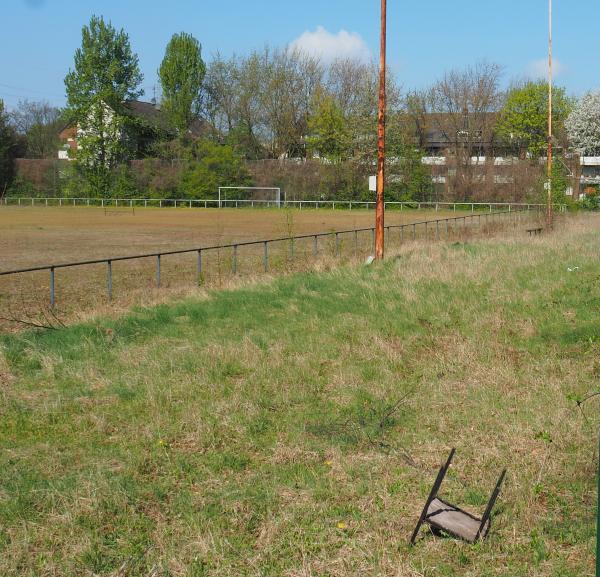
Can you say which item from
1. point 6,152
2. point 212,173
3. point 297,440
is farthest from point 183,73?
point 297,440

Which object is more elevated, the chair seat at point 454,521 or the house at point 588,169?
the house at point 588,169

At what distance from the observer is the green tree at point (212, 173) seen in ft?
258

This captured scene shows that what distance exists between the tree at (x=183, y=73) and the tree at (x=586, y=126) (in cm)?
4072

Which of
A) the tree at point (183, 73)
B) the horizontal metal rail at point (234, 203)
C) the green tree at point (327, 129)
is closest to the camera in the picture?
the horizontal metal rail at point (234, 203)

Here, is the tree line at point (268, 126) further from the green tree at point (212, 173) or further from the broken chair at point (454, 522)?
the broken chair at point (454, 522)

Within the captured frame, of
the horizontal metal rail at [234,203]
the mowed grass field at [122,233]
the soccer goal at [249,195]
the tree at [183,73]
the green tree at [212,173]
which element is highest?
the tree at [183,73]

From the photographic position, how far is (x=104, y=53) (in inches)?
3329

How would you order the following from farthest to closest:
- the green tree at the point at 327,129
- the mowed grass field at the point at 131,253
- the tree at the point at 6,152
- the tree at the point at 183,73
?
the tree at the point at 183,73, the tree at the point at 6,152, the green tree at the point at 327,129, the mowed grass field at the point at 131,253

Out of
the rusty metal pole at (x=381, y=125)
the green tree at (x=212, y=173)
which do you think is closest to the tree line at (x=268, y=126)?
the green tree at (x=212, y=173)

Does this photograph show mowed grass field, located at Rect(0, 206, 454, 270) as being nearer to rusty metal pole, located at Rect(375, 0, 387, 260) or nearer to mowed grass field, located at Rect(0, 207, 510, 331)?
mowed grass field, located at Rect(0, 207, 510, 331)

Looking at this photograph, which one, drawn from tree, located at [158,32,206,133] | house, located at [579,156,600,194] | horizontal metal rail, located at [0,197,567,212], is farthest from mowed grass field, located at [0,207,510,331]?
tree, located at [158,32,206,133]

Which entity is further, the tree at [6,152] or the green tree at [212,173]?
the tree at [6,152]

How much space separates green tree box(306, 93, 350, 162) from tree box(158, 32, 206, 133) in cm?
1483

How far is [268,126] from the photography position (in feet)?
296
